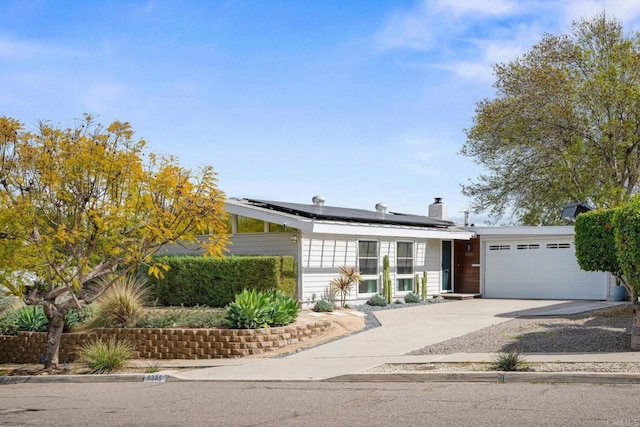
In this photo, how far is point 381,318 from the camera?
736 inches

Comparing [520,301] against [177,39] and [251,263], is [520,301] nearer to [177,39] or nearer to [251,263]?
[251,263]

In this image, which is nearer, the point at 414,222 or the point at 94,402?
the point at 94,402

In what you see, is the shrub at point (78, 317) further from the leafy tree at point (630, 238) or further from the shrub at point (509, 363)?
the leafy tree at point (630, 238)

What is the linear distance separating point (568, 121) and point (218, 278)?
18261 millimetres

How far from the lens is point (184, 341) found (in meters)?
14.8

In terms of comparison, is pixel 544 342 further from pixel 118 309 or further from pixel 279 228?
pixel 279 228

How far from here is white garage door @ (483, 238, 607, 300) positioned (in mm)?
24500

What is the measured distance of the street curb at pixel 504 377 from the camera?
966 centimetres

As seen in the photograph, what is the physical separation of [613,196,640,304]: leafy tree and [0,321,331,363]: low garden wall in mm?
6838

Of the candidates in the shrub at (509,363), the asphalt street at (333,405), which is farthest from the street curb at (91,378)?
the shrub at (509,363)

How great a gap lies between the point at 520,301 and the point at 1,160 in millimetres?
17411

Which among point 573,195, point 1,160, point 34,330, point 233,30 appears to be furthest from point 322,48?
point 573,195

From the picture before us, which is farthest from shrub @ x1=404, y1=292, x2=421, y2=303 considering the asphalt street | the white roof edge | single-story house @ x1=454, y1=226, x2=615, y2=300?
the asphalt street

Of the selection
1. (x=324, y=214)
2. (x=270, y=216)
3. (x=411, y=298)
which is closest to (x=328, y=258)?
(x=324, y=214)
